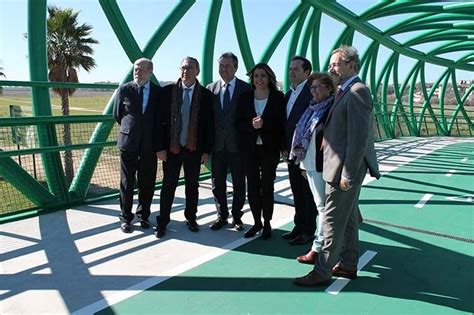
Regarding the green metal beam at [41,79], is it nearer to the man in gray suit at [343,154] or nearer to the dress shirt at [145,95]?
the dress shirt at [145,95]

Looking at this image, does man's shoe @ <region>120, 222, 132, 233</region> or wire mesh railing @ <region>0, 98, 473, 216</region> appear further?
wire mesh railing @ <region>0, 98, 473, 216</region>

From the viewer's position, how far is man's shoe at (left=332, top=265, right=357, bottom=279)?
147 inches

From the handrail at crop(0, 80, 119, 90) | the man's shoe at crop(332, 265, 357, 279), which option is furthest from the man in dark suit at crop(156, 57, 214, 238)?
the man's shoe at crop(332, 265, 357, 279)

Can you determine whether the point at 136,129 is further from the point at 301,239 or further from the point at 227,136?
the point at 301,239

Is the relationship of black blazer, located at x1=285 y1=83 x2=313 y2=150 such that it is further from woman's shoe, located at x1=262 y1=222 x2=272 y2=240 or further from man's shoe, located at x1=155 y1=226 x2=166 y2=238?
man's shoe, located at x1=155 y1=226 x2=166 y2=238

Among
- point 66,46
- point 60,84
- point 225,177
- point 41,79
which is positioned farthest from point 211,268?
point 66,46

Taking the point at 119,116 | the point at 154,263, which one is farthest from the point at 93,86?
the point at 154,263

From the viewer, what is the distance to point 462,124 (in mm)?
33812

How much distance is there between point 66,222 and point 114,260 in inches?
55.0

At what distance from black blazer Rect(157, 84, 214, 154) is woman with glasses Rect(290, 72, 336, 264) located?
3.84 ft

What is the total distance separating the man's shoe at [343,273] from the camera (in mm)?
3732

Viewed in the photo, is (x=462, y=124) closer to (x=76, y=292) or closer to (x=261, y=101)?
(x=261, y=101)


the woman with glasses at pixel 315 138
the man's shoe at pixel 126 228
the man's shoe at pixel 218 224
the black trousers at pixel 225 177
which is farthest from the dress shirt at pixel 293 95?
the man's shoe at pixel 126 228

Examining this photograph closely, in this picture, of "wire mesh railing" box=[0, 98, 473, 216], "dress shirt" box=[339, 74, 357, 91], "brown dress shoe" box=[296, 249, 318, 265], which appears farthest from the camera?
"wire mesh railing" box=[0, 98, 473, 216]
